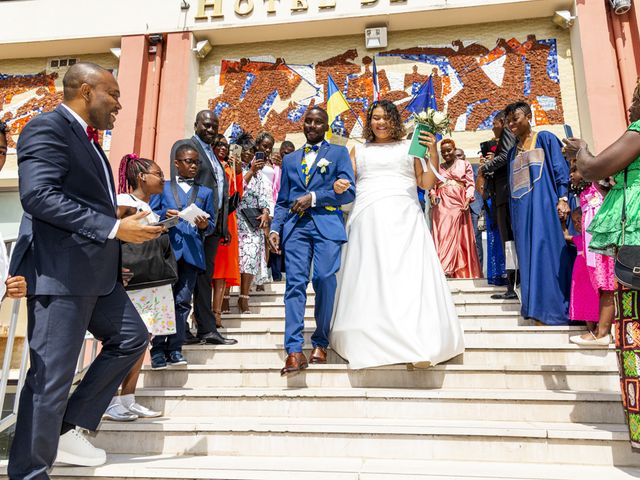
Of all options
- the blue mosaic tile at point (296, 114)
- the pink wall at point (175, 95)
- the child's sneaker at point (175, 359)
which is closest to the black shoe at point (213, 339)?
the child's sneaker at point (175, 359)

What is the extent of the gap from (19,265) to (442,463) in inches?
→ 85.2

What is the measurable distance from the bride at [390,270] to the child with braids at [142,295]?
120cm

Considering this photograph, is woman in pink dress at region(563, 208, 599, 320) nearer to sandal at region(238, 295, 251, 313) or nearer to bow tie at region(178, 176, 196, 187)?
sandal at region(238, 295, 251, 313)

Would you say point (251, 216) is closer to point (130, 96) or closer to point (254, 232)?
point (254, 232)

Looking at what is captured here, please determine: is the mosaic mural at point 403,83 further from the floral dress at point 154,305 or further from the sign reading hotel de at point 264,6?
the floral dress at point 154,305

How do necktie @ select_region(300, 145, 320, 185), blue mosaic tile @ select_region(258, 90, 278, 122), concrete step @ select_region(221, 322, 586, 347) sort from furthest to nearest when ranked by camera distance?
blue mosaic tile @ select_region(258, 90, 278, 122) → concrete step @ select_region(221, 322, 586, 347) → necktie @ select_region(300, 145, 320, 185)

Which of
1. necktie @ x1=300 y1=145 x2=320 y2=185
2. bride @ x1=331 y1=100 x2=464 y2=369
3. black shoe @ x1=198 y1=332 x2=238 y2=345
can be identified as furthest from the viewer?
black shoe @ x1=198 y1=332 x2=238 y2=345

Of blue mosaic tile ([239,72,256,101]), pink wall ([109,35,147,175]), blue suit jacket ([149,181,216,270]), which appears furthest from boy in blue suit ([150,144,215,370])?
blue mosaic tile ([239,72,256,101])

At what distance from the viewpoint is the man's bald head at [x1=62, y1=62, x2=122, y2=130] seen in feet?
7.79

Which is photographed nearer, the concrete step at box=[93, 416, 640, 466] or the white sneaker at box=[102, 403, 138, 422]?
the concrete step at box=[93, 416, 640, 466]

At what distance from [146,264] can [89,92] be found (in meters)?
1.30

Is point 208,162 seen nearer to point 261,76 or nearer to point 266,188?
point 266,188

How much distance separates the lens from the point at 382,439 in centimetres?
273

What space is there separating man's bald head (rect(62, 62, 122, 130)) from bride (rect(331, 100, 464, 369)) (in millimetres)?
1804
